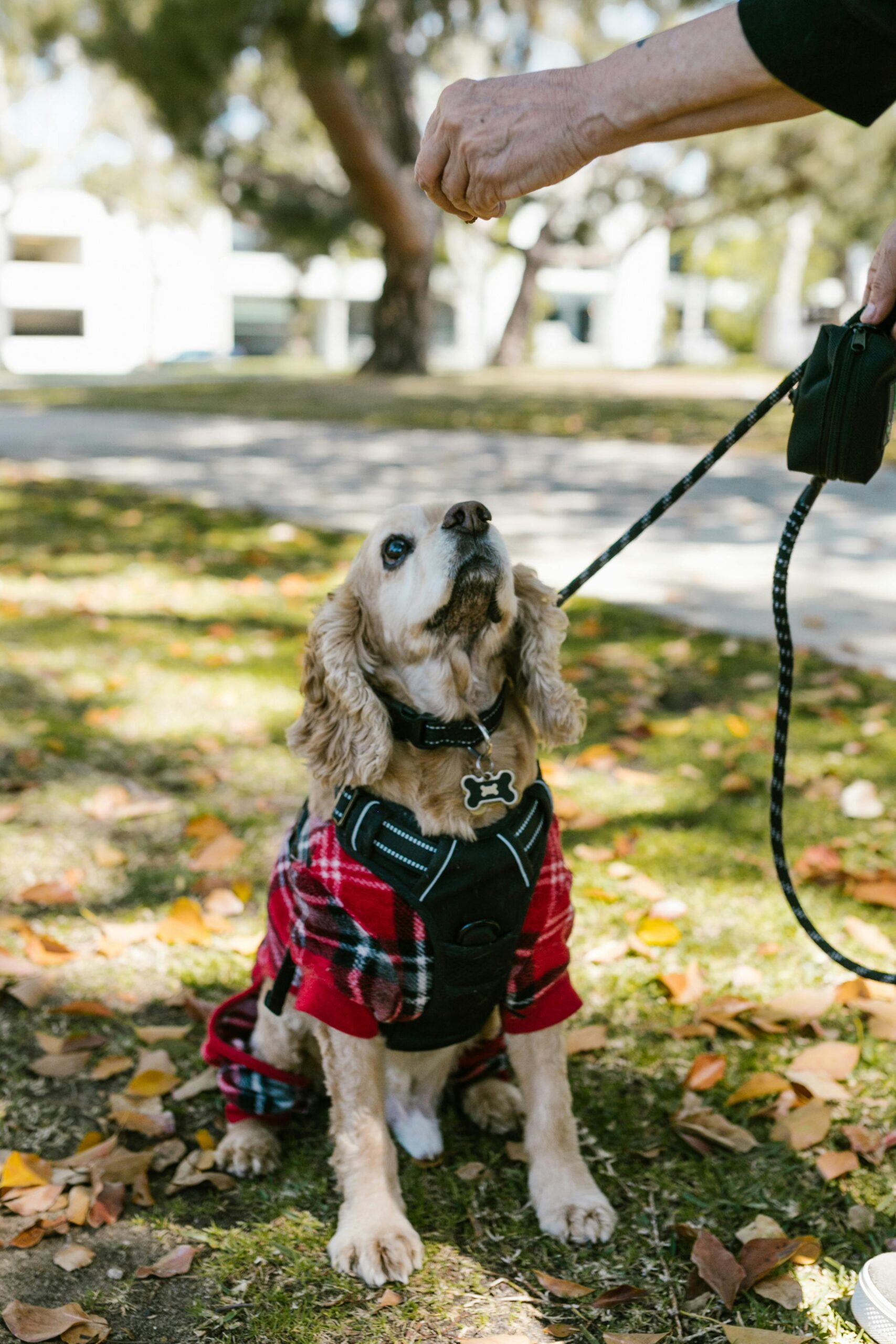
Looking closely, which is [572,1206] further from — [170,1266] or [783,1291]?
[170,1266]

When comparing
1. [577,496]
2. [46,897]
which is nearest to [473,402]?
[577,496]

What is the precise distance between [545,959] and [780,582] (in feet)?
3.07

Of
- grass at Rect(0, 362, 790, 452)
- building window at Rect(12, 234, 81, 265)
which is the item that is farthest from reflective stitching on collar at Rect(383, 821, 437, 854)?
building window at Rect(12, 234, 81, 265)

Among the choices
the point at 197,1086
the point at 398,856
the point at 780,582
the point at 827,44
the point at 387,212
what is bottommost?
the point at 197,1086

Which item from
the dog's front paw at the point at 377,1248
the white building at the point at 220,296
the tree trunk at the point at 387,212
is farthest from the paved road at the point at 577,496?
the white building at the point at 220,296

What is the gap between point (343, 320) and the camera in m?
66.7

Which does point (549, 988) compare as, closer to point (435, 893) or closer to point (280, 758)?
point (435, 893)

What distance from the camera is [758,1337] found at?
2.15 meters

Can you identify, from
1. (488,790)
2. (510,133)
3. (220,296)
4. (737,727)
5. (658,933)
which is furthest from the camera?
(220,296)

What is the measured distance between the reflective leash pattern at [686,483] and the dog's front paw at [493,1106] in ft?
3.90

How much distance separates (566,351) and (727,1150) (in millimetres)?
65479

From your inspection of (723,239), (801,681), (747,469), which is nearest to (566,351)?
(723,239)

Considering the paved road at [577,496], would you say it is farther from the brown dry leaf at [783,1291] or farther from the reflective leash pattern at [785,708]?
the brown dry leaf at [783,1291]

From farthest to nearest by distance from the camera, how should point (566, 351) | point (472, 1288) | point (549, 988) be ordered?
point (566, 351) → point (549, 988) → point (472, 1288)
